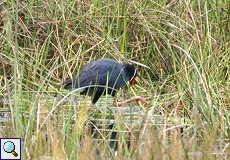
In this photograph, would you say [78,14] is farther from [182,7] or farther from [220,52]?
[220,52]

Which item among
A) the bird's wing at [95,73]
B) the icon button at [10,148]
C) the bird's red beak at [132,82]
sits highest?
the bird's wing at [95,73]

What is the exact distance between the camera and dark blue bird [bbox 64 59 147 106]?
593 centimetres

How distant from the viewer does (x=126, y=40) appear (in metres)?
7.06

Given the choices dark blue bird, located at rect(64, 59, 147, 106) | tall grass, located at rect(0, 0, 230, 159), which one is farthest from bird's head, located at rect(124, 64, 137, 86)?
tall grass, located at rect(0, 0, 230, 159)

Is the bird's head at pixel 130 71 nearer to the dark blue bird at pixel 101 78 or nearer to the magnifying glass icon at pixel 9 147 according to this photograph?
the dark blue bird at pixel 101 78

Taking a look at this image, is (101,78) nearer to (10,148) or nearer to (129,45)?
(129,45)

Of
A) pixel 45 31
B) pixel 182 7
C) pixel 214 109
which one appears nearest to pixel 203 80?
pixel 214 109

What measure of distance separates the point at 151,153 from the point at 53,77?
3034 mm

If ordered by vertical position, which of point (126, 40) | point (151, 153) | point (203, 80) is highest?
point (126, 40)

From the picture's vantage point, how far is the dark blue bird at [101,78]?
5.93 meters

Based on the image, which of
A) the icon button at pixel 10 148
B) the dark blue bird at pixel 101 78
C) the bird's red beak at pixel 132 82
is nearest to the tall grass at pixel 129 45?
the bird's red beak at pixel 132 82

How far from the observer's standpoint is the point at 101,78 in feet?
20.0

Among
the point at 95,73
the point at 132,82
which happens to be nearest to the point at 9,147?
the point at 95,73

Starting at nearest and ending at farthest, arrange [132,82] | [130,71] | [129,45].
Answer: [130,71] < [132,82] < [129,45]
